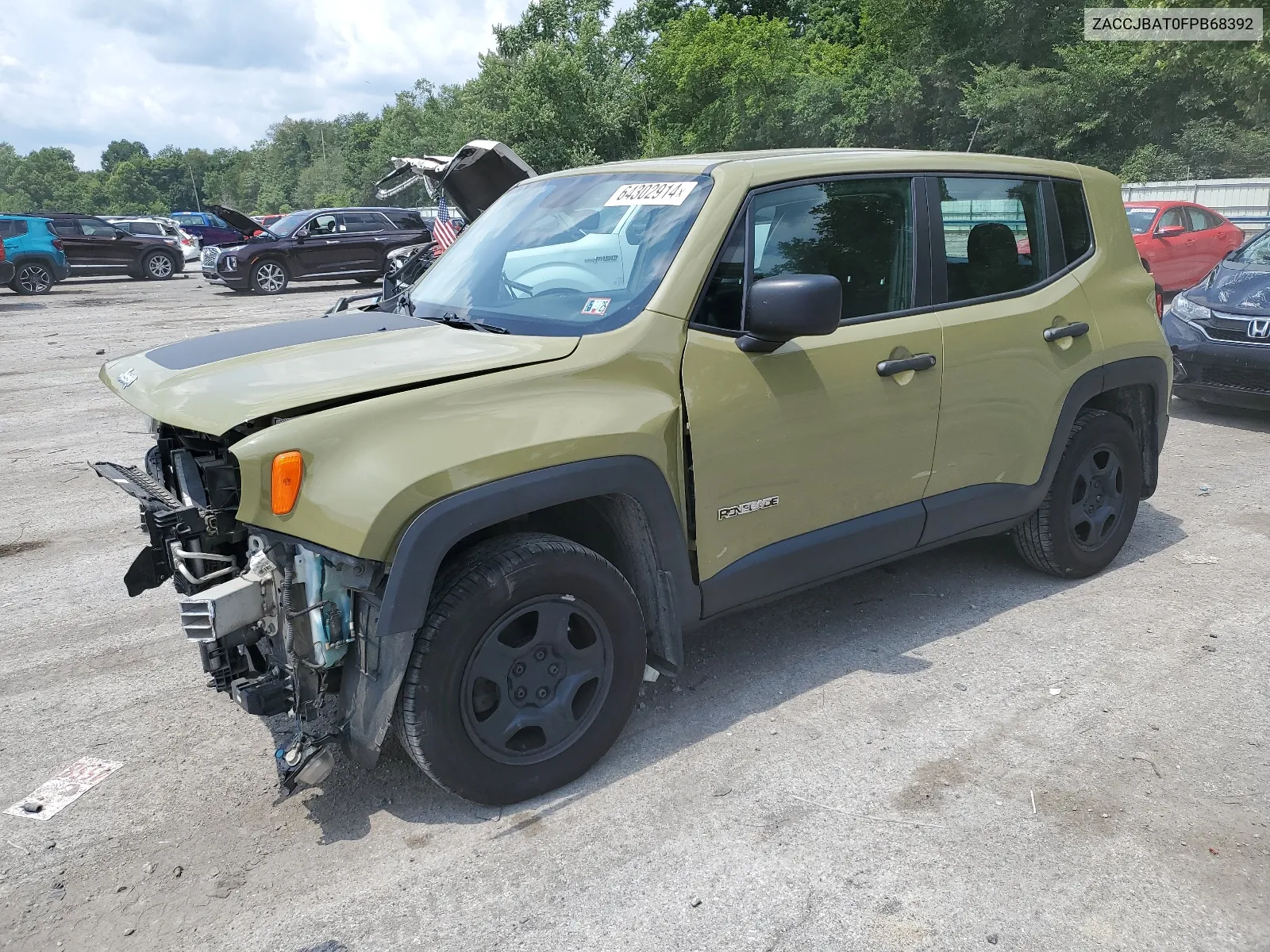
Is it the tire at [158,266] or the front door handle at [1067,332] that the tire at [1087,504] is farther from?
the tire at [158,266]

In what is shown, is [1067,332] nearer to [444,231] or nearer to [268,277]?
[444,231]

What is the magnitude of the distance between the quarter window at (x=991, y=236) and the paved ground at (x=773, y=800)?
1.42 meters

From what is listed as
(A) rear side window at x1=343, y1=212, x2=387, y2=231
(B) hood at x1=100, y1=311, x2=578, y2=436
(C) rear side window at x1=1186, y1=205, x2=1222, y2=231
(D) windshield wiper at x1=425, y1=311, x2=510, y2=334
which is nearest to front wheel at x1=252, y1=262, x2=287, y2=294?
(A) rear side window at x1=343, y1=212, x2=387, y2=231

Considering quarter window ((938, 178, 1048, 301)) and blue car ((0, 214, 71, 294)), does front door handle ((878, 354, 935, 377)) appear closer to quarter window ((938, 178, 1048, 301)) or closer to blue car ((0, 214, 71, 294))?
quarter window ((938, 178, 1048, 301))

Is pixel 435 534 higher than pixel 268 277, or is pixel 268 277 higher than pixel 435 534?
pixel 268 277

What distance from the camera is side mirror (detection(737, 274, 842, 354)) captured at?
3.20 meters

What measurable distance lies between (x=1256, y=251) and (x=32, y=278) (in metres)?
22.0

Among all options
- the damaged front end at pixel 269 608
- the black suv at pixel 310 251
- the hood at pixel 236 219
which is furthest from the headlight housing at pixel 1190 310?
the black suv at pixel 310 251

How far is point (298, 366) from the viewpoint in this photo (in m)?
3.13

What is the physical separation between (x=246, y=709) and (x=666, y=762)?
132 centimetres

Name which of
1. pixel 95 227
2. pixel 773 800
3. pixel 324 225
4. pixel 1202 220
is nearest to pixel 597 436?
pixel 773 800

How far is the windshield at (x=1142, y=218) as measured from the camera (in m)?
15.1

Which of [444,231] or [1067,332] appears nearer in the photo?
[1067,332]

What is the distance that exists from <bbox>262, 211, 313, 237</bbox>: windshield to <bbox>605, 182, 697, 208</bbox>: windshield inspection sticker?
18.9 meters
